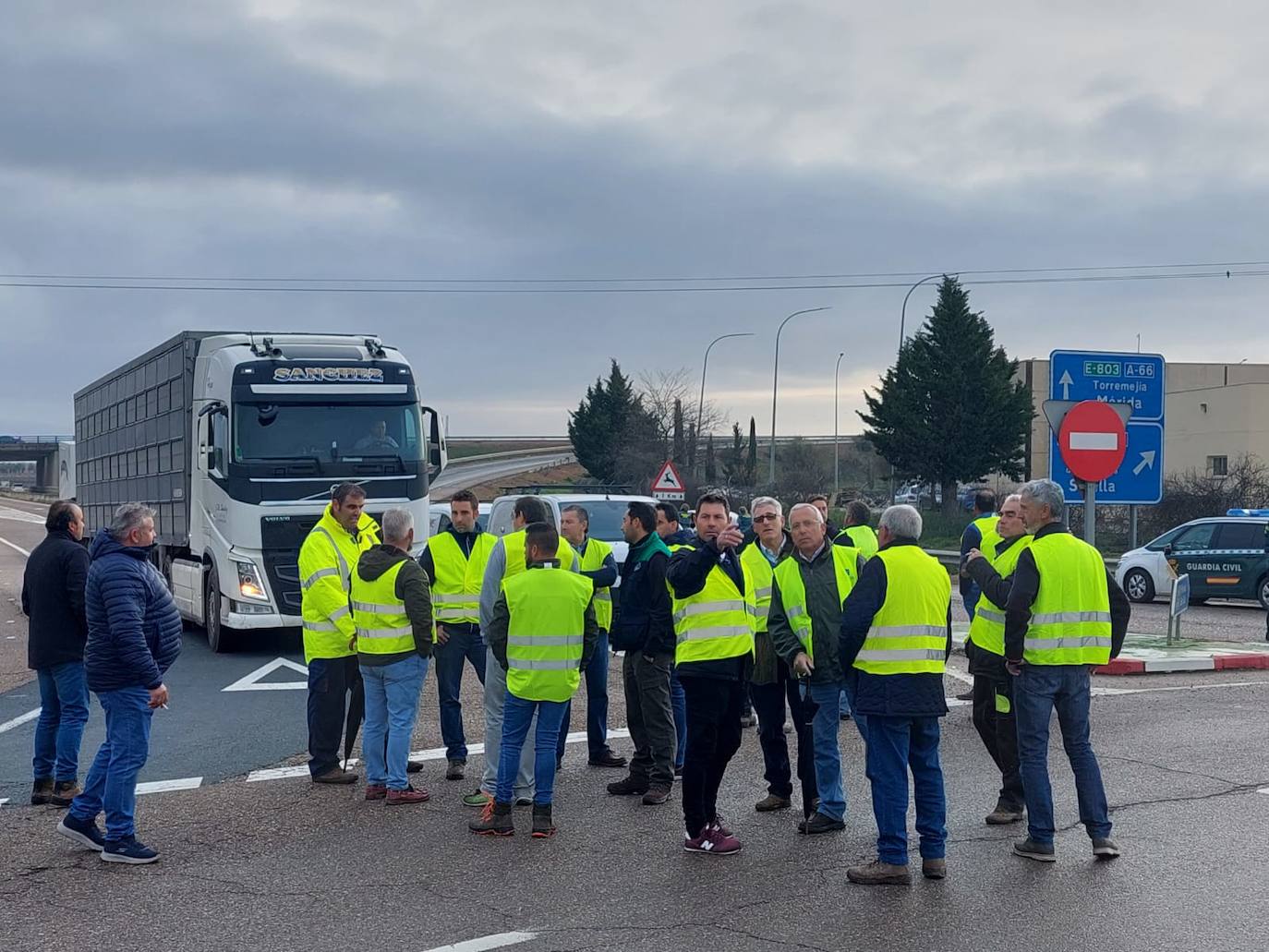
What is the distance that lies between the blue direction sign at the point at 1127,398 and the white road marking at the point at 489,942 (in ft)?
33.2

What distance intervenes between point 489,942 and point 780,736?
290 cm

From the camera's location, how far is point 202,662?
1588 centimetres

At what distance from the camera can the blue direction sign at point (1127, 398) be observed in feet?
48.0

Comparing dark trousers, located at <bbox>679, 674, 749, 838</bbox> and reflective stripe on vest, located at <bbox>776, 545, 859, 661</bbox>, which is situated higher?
reflective stripe on vest, located at <bbox>776, 545, 859, 661</bbox>

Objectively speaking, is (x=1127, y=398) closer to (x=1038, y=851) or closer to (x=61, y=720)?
(x=1038, y=851)

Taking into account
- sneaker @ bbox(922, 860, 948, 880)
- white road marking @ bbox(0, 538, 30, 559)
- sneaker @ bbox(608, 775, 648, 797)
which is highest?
sneaker @ bbox(922, 860, 948, 880)

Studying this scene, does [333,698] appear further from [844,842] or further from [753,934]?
[753,934]

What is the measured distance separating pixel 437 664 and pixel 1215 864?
5.14m

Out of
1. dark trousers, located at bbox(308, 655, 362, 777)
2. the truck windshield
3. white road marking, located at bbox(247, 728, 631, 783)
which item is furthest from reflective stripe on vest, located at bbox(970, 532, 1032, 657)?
the truck windshield

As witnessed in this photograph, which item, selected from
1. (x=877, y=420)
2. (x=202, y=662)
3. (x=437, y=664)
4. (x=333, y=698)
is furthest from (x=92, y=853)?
(x=877, y=420)

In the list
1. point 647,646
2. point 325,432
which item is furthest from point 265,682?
point 647,646

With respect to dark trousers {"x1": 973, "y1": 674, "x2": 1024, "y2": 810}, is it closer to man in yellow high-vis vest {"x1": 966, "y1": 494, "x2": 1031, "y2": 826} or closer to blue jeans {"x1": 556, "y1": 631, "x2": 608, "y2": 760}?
man in yellow high-vis vest {"x1": 966, "y1": 494, "x2": 1031, "y2": 826}

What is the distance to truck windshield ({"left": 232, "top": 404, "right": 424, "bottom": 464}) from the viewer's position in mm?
15961

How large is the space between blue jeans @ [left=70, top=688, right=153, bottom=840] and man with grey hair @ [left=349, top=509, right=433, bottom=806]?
158cm
